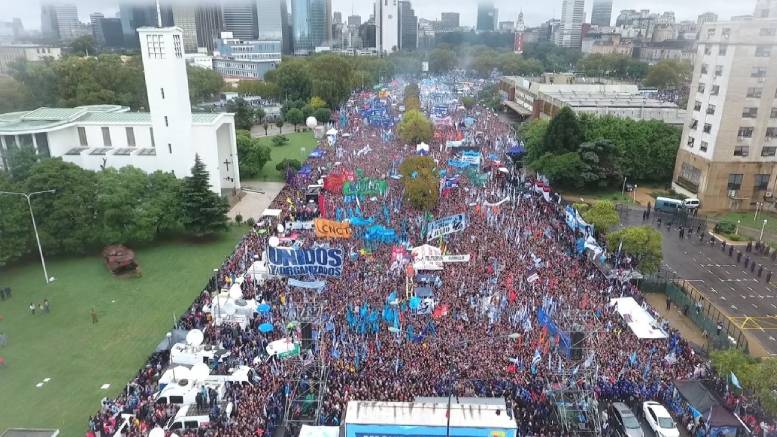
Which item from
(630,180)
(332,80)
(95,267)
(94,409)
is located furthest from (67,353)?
(332,80)

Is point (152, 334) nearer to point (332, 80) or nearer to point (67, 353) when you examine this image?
point (67, 353)

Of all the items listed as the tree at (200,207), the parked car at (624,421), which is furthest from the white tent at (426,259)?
the tree at (200,207)

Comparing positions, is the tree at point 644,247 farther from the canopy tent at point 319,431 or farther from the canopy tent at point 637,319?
the canopy tent at point 319,431

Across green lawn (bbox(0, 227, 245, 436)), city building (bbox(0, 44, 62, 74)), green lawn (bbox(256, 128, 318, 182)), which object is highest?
city building (bbox(0, 44, 62, 74))

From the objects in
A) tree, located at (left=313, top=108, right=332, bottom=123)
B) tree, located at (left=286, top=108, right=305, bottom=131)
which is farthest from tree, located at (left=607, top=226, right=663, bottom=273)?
tree, located at (left=286, top=108, right=305, bottom=131)

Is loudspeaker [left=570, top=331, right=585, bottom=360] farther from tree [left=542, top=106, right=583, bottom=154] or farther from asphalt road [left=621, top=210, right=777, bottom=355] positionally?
tree [left=542, top=106, right=583, bottom=154]

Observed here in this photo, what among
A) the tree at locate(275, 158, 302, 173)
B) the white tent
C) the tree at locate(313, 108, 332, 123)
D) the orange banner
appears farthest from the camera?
the tree at locate(313, 108, 332, 123)

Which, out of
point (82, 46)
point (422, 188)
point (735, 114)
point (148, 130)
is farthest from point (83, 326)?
point (82, 46)
